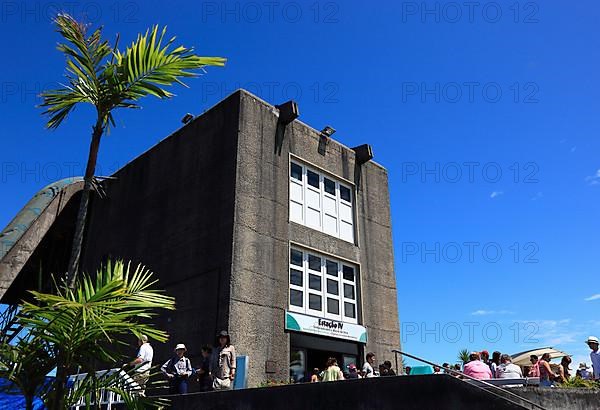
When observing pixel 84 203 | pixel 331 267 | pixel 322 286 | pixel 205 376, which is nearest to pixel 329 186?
pixel 331 267

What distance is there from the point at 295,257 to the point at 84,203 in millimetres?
10949

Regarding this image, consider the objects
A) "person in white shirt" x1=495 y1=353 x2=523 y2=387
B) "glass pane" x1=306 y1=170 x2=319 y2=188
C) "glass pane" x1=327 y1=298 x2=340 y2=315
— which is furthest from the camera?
"glass pane" x1=306 y1=170 x2=319 y2=188

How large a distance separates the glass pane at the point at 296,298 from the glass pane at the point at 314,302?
356 millimetres

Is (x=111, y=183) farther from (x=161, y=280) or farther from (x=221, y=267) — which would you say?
A: (x=221, y=267)

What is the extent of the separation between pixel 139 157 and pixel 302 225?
292 inches

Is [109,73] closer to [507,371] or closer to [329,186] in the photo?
[507,371]

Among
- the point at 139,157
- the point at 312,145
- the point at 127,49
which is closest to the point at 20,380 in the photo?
the point at 127,49

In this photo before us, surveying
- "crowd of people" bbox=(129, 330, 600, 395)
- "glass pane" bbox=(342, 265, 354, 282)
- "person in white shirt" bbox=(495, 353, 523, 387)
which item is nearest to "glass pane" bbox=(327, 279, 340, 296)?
"glass pane" bbox=(342, 265, 354, 282)

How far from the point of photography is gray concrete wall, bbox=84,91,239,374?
14234mm

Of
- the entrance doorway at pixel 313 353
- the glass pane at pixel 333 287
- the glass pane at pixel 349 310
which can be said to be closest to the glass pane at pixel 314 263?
the glass pane at pixel 333 287

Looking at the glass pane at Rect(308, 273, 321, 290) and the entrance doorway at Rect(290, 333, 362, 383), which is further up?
the glass pane at Rect(308, 273, 321, 290)

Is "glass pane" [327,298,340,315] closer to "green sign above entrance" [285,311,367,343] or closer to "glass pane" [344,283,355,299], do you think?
"green sign above entrance" [285,311,367,343]

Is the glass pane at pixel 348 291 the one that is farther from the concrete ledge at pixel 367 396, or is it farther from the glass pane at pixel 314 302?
the concrete ledge at pixel 367 396

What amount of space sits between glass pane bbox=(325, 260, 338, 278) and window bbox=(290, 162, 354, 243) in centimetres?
98
